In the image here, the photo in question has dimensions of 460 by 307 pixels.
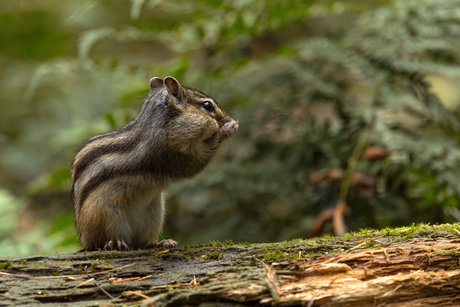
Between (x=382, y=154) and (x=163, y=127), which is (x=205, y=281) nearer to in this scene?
(x=163, y=127)

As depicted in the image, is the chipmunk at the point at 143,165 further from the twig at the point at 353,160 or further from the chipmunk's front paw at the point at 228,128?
the twig at the point at 353,160

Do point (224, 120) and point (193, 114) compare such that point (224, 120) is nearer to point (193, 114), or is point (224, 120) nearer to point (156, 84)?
point (193, 114)

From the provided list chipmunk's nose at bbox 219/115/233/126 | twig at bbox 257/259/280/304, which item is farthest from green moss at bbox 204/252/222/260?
chipmunk's nose at bbox 219/115/233/126

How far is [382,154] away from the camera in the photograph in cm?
475

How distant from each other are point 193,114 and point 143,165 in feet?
1.97

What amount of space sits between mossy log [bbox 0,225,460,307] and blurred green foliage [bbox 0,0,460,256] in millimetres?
1787

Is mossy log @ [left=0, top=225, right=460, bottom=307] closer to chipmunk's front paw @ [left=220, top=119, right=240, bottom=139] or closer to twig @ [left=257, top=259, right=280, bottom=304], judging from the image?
twig @ [left=257, top=259, right=280, bottom=304]

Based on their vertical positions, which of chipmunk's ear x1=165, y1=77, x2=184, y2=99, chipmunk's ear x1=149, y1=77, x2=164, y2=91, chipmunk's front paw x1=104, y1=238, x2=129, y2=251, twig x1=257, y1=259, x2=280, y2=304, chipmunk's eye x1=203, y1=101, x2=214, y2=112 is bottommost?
twig x1=257, y1=259, x2=280, y2=304

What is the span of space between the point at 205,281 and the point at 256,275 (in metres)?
0.26

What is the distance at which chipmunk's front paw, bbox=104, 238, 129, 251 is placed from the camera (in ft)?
10.8

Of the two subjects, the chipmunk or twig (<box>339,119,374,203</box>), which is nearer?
the chipmunk

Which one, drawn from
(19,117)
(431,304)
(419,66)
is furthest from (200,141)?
(19,117)

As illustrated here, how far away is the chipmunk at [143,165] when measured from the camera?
132 inches

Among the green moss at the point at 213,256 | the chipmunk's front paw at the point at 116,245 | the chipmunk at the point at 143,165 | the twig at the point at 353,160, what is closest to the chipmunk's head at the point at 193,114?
the chipmunk at the point at 143,165
